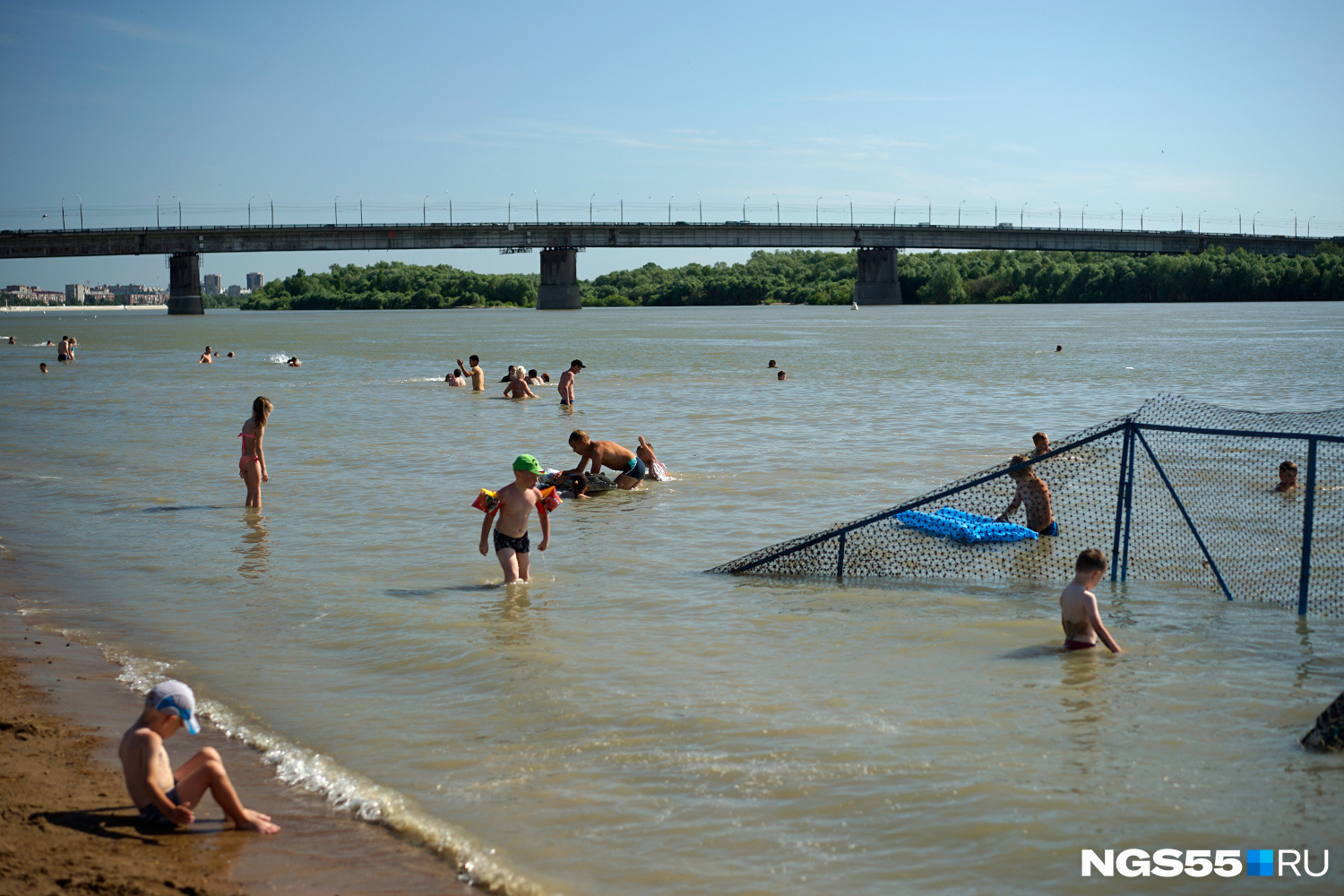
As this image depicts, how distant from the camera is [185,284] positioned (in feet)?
479

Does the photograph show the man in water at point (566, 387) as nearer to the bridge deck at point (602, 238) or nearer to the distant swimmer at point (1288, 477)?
the distant swimmer at point (1288, 477)

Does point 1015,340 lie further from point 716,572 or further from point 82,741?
point 82,741

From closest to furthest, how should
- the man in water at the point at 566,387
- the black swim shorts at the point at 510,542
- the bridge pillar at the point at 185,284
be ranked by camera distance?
the black swim shorts at the point at 510,542 < the man in water at the point at 566,387 < the bridge pillar at the point at 185,284

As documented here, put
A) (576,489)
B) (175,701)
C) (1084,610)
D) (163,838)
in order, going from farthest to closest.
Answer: (576,489), (1084,610), (163,838), (175,701)

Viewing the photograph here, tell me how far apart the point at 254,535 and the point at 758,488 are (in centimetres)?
761

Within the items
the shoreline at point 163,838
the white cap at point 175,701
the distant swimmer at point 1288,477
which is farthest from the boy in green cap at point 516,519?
the distant swimmer at point 1288,477

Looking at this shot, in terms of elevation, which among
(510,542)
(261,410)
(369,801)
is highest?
(261,410)

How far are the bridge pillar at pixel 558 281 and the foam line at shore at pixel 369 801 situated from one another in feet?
467

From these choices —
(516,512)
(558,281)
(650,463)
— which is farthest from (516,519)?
(558,281)

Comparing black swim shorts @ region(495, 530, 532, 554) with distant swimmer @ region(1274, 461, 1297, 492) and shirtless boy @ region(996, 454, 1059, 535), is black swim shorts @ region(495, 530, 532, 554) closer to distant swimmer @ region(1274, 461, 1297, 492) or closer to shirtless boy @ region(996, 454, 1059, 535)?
shirtless boy @ region(996, 454, 1059, 535)

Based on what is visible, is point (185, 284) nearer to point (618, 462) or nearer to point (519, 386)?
point (519, 386)

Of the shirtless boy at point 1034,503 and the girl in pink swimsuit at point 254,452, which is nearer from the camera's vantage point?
the shirtless boy at point 1034,503

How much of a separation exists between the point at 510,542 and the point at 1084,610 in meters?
5.51

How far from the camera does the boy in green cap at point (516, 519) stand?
1119cm
